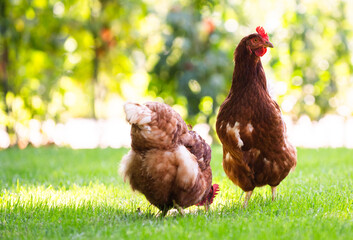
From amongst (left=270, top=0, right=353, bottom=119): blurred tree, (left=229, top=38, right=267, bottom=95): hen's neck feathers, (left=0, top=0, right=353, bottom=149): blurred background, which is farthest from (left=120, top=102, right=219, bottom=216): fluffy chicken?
(left=270, top=0, right=353, bottom=119): blurred tree

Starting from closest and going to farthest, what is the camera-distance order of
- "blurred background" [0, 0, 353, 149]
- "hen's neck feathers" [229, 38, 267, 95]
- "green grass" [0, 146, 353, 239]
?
"green grass" [0, 146, 353, 239]
"hen's neck feathers" [229, 38, 267, 95]
"blurred background" [0, 0, 353, 149]

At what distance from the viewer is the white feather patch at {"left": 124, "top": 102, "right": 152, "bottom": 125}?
3.46 m

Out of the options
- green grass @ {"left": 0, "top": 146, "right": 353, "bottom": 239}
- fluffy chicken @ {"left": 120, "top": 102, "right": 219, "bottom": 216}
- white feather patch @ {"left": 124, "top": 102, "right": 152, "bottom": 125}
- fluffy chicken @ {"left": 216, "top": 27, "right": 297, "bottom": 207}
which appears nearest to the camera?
green grass @ {"left": 0, "top": 146, "right": 353, "bottom": 239}

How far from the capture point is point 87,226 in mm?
3535

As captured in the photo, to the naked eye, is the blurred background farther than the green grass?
Yes

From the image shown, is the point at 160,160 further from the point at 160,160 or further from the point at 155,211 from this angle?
the point at 155,211

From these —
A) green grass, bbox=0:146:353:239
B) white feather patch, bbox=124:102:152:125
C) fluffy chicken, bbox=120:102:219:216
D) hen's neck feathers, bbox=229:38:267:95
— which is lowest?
green grass, bbox=0:146:353:239

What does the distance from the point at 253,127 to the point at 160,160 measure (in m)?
1.20

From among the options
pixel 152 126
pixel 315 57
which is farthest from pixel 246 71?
pixel 315 57

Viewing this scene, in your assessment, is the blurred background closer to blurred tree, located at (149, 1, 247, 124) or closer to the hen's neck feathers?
blurred tree, located at (149, 1, 247, 124)

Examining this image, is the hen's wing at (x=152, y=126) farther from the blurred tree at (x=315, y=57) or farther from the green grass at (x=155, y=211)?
the blurred tree at (x=315, y=57)

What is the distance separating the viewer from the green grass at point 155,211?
3236mm

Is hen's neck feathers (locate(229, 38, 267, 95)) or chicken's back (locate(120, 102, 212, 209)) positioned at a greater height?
hen's neck feathers (locate(229, 38, 267, 95))

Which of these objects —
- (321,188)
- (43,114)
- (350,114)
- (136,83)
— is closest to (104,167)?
(321,188)
